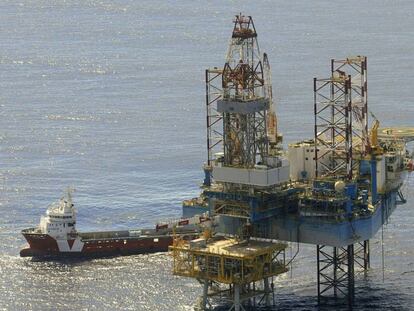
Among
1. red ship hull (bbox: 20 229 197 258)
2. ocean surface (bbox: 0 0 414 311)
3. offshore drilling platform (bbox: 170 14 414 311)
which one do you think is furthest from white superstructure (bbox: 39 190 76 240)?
offshore drilling platform (bbox: 170 14 414 311)

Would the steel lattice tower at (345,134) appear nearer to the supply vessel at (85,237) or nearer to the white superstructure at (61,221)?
the supply vessel at (85,237)

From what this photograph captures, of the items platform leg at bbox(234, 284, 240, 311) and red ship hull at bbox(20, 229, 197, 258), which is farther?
red ship hull at bbox(20, 229, 197, 258)

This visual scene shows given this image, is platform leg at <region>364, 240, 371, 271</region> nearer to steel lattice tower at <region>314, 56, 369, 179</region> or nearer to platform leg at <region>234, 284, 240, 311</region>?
steel lattice tower at <region>314, 56, 369, 179</region>

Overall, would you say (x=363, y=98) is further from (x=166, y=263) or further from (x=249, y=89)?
(x=166, y=263)

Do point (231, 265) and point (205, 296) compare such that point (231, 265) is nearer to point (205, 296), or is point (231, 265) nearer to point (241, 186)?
point (205, 296)

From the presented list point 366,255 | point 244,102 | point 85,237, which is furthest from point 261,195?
point 85,237

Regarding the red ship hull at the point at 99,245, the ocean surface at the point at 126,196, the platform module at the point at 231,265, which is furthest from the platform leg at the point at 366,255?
the red ship hull at the point at 99,245
